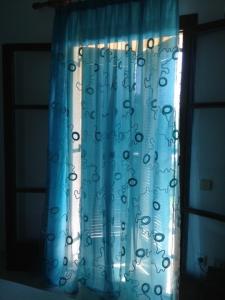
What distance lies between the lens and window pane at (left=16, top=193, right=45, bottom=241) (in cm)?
260

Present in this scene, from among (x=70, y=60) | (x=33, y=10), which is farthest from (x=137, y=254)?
(x=33, y=10)

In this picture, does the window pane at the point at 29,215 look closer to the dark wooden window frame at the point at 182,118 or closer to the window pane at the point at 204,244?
the dark wooden window frame at the point at 182,118

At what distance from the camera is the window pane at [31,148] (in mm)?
2535

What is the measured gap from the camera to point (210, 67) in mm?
1907

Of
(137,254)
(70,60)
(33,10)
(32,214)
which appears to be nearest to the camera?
(137,254)

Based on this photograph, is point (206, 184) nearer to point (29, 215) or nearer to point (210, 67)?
point (210, 67)

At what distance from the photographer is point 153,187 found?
6.23 ft

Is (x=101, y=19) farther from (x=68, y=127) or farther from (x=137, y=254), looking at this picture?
(x=137, y=254)

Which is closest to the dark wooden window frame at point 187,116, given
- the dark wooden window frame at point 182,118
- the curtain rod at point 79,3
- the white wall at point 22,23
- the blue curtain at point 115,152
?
the dark wooden window frame at point 182,118

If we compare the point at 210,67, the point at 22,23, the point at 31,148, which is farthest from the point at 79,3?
the point at 31,148

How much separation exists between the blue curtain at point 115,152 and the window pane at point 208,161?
0.72 feet

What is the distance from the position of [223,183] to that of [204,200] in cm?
18

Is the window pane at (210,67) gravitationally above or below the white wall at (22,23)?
below

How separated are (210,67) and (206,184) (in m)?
0.79
